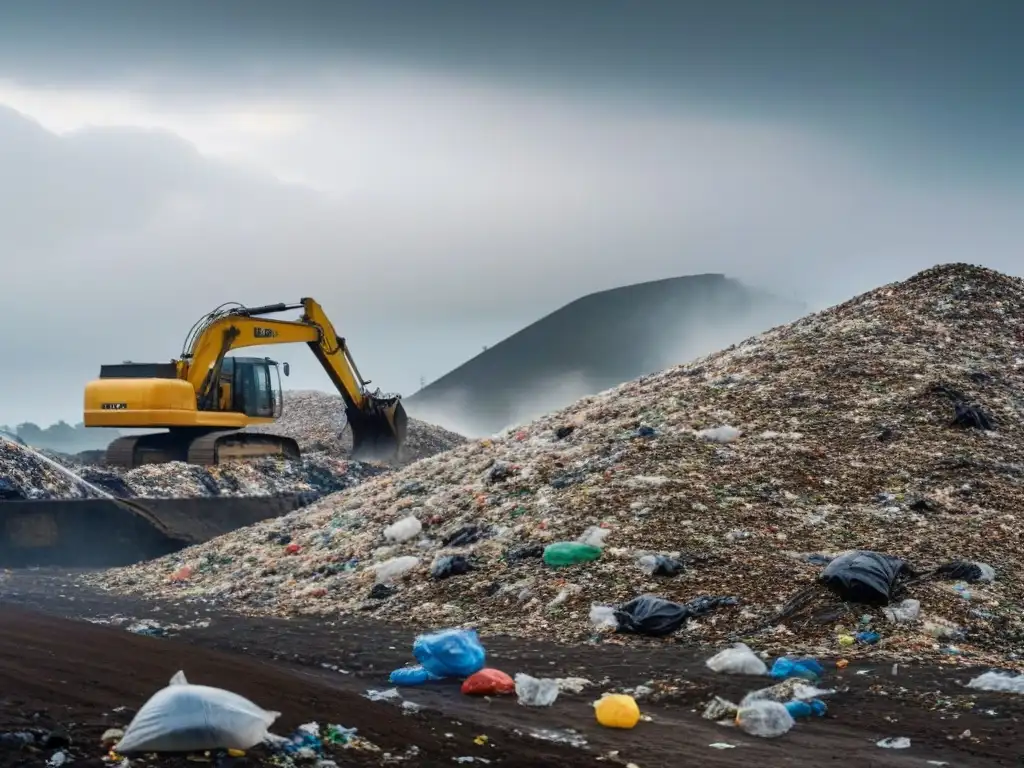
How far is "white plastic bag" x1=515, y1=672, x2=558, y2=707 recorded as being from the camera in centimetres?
525

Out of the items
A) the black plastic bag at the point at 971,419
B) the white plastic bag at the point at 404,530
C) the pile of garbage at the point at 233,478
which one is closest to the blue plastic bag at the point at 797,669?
the white plastic bag at the point at 404,530

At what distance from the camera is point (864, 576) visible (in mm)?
6742

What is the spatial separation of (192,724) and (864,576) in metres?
4.40

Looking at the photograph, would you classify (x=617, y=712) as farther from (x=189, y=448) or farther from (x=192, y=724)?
(x=189, y=448)

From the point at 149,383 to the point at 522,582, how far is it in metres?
9.74

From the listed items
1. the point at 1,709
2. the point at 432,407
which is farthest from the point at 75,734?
the point at 432,407

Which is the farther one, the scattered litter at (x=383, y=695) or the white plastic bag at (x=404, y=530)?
the white plastic bag at (x=404, y=530)

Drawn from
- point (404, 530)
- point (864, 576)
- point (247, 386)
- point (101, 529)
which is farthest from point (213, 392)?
point (864, 576)

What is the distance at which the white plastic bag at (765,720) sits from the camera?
4883 mm

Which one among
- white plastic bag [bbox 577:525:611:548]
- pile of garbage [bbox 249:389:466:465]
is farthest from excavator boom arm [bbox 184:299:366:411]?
white plastic bag [bbox 577:525:611:548]

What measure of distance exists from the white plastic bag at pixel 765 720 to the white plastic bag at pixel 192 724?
2.20 meters

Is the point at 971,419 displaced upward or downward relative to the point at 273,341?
downward

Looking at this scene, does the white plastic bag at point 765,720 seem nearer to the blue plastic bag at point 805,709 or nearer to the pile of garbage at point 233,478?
the blue plastic bag at point 805,709

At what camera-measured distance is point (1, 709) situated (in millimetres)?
3818
